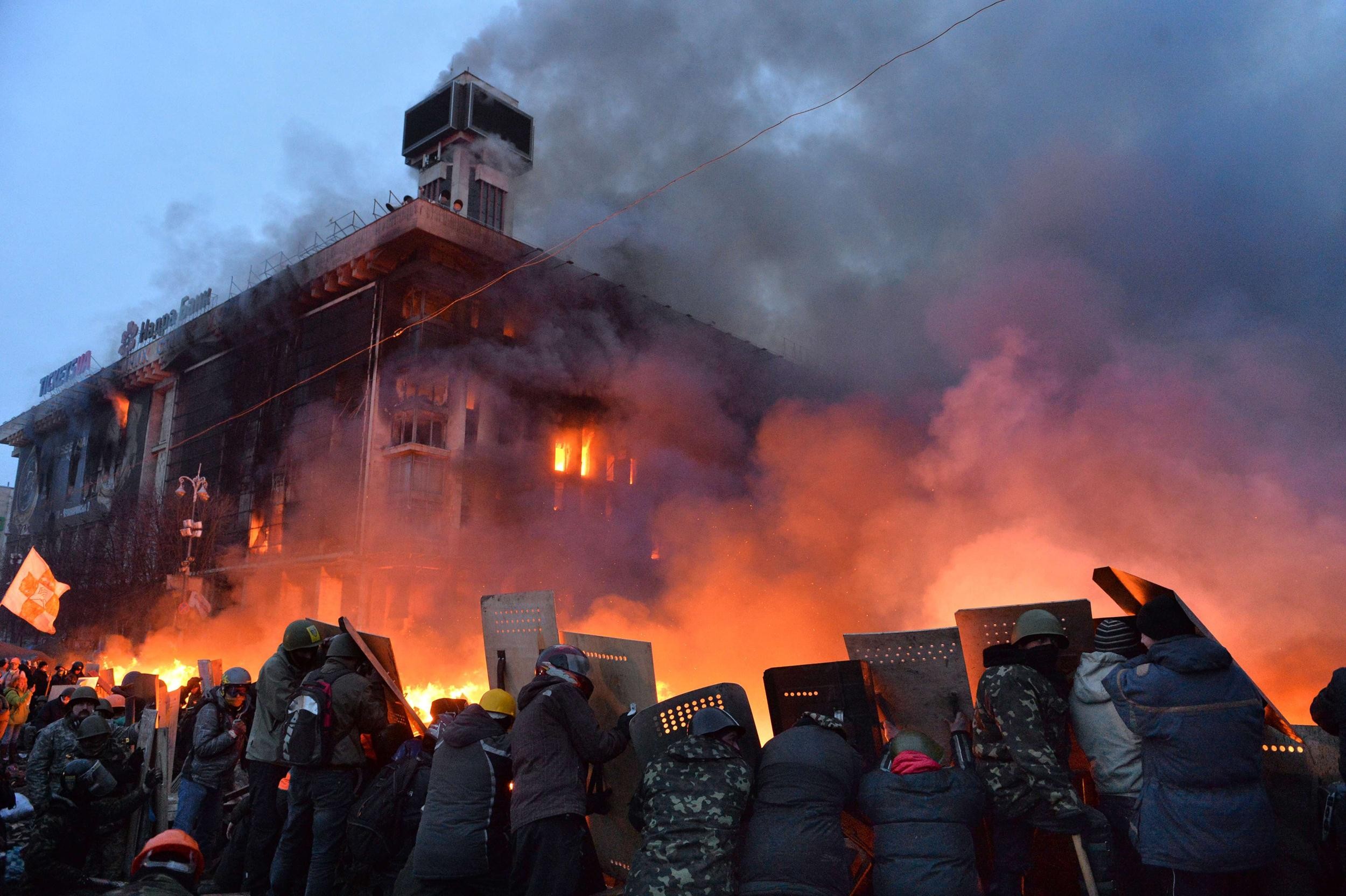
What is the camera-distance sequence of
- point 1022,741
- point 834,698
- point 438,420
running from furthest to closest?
point 438,420
point 834,698
point 1022,741

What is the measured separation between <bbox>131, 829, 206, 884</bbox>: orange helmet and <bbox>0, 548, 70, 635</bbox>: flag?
13081 millimetres

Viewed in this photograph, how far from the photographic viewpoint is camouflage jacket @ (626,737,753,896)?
3.22 meters

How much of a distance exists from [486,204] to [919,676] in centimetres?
2919

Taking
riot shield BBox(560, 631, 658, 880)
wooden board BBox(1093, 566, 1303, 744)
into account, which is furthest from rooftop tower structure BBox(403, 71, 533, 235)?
wooden board BBox(1093, 566, 1303, 744)

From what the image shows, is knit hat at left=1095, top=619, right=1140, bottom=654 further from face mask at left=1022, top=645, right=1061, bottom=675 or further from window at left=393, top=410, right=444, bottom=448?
window at left=393, top=410, right=444, bottom=448

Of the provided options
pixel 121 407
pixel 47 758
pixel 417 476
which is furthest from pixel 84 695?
pixel 121 407

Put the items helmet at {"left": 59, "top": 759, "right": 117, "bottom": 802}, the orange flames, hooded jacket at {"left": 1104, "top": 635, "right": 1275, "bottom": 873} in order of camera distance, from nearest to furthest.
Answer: hooded jacket at {"left": 1104, "top": 635, "right": 1275, "bottom": 873} → helmet at {"left": 59, "top": 759, "right": 117, "bottom": 802} → the orange flames

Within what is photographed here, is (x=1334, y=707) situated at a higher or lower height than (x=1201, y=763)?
higher

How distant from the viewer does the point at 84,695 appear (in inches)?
247

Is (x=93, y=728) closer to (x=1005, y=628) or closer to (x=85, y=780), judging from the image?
(x=85, y=780)

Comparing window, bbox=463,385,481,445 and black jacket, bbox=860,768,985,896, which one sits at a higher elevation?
window, bbox=463,385,481,445

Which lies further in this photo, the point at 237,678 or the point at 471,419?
the point at 471,419

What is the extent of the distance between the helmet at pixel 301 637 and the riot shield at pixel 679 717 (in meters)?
2.32

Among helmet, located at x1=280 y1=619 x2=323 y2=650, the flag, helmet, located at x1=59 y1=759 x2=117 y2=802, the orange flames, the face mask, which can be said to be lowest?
helmet, located at x1=59 y1=759 x2=117 y2=802
